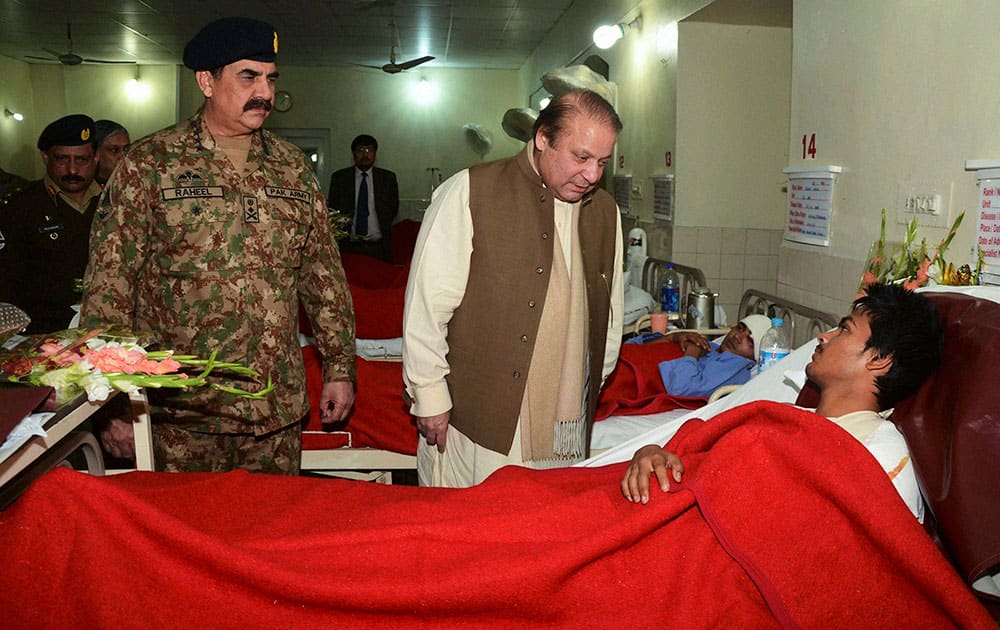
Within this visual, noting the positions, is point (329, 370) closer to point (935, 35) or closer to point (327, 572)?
point (327, 572)

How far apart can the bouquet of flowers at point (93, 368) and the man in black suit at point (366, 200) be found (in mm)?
7557

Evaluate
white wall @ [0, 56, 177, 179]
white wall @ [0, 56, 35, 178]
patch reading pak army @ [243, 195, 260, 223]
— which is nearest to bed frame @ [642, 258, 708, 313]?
patch reading pak army @ [243, 195, 260, 223]

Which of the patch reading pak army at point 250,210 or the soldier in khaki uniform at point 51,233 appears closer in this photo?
the patch reading pak army at point 250,210

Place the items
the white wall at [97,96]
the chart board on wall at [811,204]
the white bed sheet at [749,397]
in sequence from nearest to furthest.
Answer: the white bed sheet at [749,397]
the chart board on wall at [811,204]
the white wall at [97,96]

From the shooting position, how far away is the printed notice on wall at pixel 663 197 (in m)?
5.89

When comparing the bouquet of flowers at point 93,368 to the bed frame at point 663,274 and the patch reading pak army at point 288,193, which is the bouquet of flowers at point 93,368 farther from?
the bed frame at point 663,274

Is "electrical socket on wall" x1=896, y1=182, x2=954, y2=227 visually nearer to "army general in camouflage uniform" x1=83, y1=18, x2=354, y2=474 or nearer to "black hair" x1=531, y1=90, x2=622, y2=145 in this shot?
"black hair" x1=531, y1=90, x2=622, y2=145

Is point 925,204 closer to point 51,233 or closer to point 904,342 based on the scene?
point 904,342

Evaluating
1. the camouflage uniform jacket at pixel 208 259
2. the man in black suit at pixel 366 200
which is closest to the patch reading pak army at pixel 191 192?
the camouflage uniform jacket at pixel 208 259

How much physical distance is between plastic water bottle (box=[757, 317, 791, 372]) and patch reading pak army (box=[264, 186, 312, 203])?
2055mm

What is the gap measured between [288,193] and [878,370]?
182 centimetres

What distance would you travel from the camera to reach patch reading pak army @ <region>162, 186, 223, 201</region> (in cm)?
233

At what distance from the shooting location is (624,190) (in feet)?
23.6

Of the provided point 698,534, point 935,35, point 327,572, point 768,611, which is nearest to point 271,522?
point 327,572
